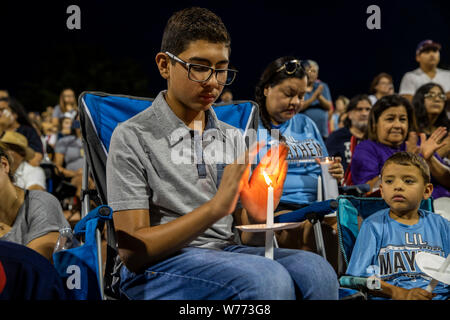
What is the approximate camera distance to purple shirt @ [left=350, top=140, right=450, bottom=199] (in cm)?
298

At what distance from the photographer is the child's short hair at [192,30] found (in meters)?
1.52

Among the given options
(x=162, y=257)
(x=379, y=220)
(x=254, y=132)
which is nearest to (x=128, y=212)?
(x=162, y=257)

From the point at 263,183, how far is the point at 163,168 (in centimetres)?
33

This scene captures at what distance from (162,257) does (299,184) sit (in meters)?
1.58

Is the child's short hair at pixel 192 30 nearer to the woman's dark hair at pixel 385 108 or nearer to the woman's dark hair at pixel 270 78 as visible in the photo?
the woman's dark hair at pixel 270 78

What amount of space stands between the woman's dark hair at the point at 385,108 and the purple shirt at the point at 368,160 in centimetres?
9

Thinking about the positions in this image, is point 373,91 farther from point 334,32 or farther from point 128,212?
point 128,212

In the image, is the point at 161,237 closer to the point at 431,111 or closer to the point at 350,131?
the point at 431,111

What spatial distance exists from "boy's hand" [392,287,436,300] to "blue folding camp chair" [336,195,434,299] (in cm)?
40

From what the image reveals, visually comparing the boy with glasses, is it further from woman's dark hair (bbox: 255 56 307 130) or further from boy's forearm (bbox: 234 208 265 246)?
woman's dark hair (bbox: 255 56 307 130)

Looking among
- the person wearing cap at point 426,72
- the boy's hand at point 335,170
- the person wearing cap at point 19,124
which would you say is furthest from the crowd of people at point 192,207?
the person wearing cap at point 426,72

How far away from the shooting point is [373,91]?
5723 mm
